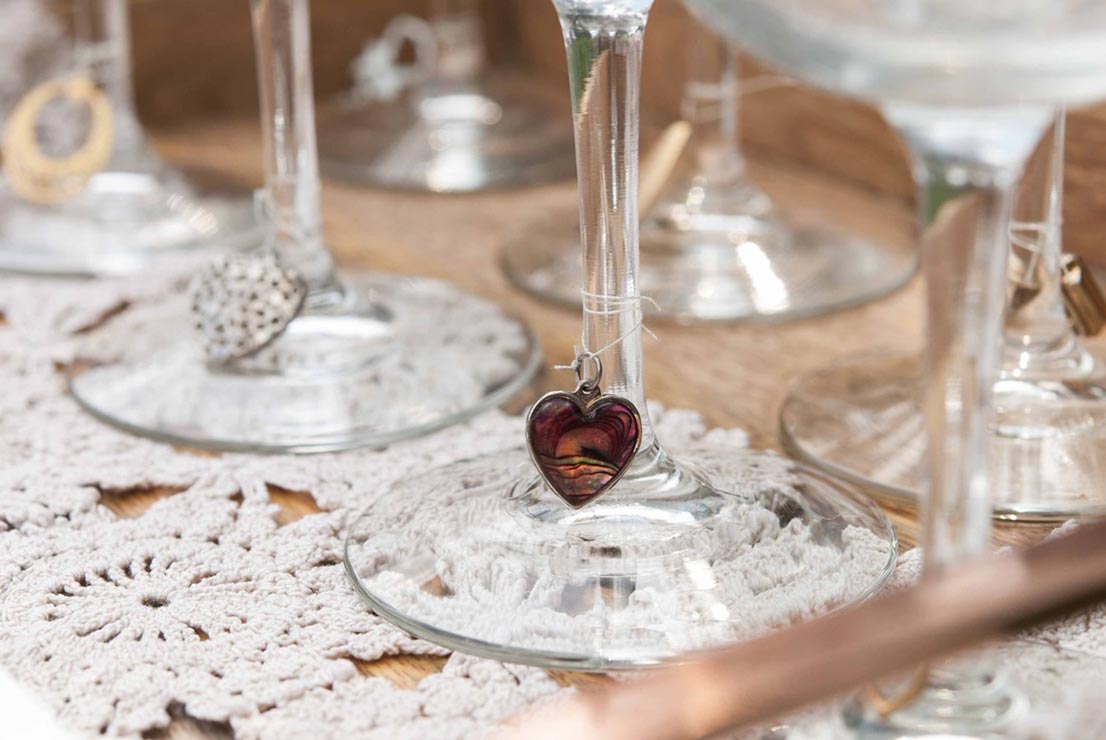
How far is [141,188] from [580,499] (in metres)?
0.67

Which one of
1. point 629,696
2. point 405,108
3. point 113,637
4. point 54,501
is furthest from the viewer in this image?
point 405,108

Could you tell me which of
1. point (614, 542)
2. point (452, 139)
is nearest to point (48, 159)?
point (452, 139)

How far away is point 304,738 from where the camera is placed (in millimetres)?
530

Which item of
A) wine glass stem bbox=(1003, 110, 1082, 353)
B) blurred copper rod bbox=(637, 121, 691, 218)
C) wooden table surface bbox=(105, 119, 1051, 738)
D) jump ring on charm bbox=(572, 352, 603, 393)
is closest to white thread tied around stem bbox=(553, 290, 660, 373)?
jump ring on charm bbox=(572, 352, 603, 393)

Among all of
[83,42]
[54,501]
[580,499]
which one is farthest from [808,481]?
[83,42]

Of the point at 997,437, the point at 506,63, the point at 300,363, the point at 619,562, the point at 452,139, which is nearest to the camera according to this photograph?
the point at 619,562

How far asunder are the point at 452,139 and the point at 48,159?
0.34 m

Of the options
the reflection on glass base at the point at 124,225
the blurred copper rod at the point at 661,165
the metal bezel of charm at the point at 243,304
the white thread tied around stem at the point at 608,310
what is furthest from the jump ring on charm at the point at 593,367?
the reflection on glass base at the point at 124,225

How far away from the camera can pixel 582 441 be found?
61cm

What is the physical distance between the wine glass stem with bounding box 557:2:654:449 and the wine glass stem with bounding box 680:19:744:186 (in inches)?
19.4

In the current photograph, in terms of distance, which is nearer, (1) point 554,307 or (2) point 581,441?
(2) point 581,441

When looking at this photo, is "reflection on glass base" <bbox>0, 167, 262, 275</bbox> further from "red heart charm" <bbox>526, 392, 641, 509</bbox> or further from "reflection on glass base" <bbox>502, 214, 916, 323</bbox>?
"red heart charm" <bbox>526, 392, 641, 509</bbox>

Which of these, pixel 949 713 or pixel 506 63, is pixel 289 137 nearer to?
pixel 949 713

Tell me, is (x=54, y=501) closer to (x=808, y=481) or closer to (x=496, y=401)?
(x=496, y=401)
